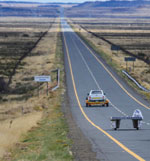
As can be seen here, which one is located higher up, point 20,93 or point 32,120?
point 32,120

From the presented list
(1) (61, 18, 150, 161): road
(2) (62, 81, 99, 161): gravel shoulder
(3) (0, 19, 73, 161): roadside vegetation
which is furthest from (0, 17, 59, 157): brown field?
(1) (61, 18, 150, 161): road

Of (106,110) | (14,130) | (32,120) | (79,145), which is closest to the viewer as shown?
(79,145)

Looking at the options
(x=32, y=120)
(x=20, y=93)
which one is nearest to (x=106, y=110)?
(x=32, y=120)

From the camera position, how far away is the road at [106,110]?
1666cm

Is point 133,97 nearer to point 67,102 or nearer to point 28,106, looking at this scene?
point 67,102

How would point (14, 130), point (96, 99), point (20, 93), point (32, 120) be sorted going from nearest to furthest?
point (14, 130)
point (32, 120)
point (96, 99)
point (20, 93)

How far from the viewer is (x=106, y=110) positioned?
115ft

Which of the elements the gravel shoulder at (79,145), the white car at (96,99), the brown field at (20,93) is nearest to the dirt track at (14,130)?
the brown field at (20,93)

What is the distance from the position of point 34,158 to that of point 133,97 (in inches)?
1121

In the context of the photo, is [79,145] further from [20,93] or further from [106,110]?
[20,93]

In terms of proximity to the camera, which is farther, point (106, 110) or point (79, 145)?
point (106, 110)

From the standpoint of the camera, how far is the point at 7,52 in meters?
90.2

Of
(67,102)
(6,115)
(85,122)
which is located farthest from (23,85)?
(85,122)

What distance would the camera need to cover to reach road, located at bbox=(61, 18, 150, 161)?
16.7 meters
